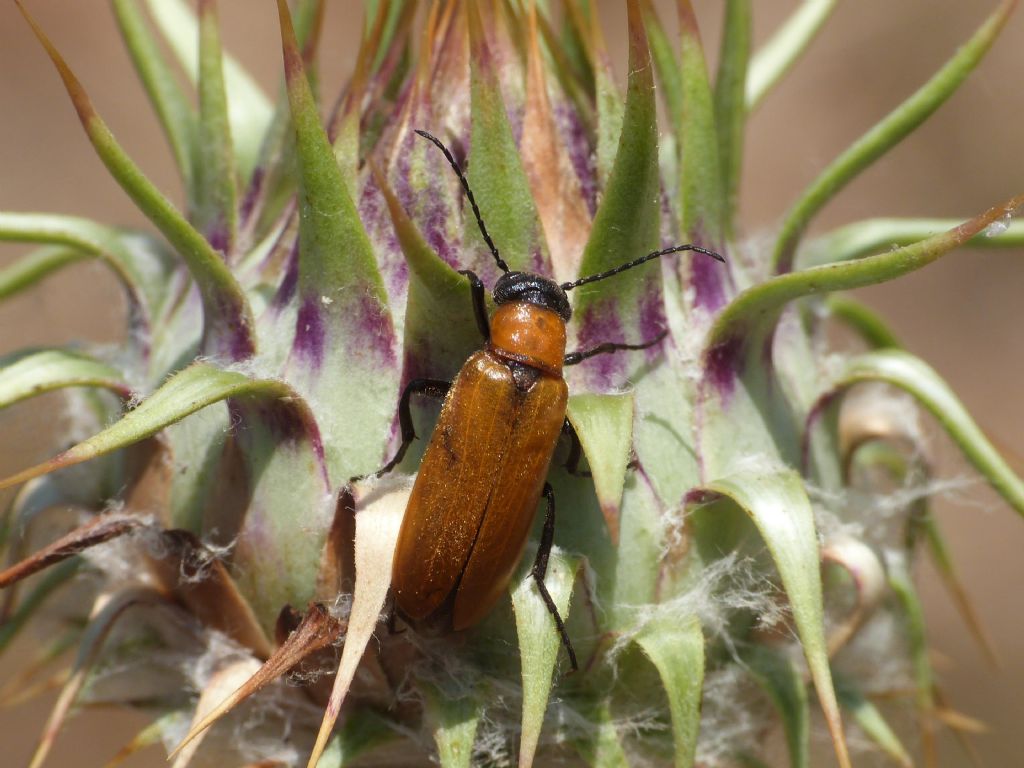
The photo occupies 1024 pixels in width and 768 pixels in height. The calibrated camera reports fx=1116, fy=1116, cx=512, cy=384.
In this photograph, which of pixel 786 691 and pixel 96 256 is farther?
pixel 96 256

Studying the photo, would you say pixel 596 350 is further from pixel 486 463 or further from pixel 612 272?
pixel 486 463

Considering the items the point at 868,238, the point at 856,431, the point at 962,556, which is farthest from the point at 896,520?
the point at 962,556

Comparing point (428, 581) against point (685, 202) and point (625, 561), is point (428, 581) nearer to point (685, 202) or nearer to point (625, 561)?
point (625, 561)

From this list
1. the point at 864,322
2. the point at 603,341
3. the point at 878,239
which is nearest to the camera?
the point at 603,341

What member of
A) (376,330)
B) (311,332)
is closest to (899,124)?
(376,330)

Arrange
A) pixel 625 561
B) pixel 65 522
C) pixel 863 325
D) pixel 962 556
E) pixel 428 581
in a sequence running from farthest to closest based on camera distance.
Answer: pixel 962 556 → pixel 863 325 → pixel 65 522 → pixel 625 561 → pixel 428 581
